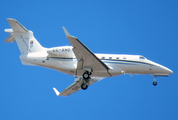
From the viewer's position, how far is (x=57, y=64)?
2677cm

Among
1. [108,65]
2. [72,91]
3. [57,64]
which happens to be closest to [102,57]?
[108,65]

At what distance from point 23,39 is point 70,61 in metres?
4.54

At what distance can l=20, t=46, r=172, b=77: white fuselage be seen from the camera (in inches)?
1049

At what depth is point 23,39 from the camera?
91.5 feet

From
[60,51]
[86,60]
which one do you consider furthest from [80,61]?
[60,51]

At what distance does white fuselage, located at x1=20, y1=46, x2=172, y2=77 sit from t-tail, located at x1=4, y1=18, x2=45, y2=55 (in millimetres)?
721

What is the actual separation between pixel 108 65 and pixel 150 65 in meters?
3.52

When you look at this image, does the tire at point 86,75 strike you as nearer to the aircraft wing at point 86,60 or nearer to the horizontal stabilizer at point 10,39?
the aircraft wing at point 86,60

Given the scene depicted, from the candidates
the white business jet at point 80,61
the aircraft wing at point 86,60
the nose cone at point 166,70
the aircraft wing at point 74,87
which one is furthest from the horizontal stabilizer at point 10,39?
the nose cone at point 166,70

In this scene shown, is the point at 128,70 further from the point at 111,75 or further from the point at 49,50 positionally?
the point at 49,50

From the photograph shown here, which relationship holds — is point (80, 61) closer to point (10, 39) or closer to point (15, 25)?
point (15, 25)

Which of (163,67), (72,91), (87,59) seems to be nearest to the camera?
(87,59)

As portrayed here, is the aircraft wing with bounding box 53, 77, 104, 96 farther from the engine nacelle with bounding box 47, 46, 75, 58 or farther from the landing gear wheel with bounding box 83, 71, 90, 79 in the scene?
the engine nacelle with bounding box 47, 46, 75, 58

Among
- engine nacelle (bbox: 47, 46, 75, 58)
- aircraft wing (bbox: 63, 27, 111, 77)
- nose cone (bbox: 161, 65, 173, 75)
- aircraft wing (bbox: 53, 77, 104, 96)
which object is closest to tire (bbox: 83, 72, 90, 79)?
aircraft wing (bbox: 63, 27, 111, 77)
